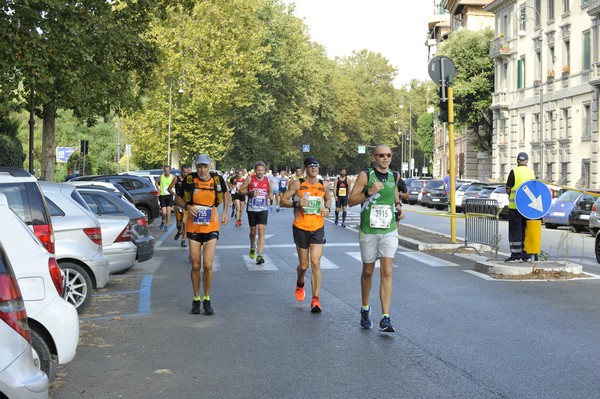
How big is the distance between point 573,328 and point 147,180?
79.6ft

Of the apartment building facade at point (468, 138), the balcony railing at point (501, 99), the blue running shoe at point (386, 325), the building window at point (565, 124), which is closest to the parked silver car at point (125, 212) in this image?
the blue running shoe at point (386, 325)

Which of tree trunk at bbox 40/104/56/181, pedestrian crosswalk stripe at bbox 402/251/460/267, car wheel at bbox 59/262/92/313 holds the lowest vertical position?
pedestrian crosswalk stripe at bbox 402/251/460/267

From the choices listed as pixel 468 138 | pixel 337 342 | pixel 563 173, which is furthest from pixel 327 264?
pixel 468 138

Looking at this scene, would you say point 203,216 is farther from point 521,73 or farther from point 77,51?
point 521,73

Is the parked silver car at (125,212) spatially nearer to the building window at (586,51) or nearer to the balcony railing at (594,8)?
the balcony railing at (594,8)

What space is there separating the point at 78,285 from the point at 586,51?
41.0 m

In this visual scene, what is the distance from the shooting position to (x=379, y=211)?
9.78 metres

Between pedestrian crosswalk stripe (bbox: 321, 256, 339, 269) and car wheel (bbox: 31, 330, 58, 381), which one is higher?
car wheel (bbox: 31, 330, 58, 381)

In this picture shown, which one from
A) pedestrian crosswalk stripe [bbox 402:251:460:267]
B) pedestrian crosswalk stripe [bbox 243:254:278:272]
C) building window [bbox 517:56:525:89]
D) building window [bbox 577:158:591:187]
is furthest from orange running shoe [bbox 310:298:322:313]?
building window [bbox 517:56:525:89]

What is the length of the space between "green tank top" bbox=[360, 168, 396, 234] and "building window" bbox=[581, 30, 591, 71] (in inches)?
1594

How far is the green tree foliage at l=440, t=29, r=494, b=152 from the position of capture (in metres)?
67.9

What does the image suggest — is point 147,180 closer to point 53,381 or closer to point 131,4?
point 131,4

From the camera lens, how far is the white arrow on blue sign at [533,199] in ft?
50.4

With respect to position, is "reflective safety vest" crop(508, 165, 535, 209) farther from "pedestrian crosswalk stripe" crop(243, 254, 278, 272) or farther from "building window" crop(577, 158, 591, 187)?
"building window" crop(577, 158, 591, 187)
